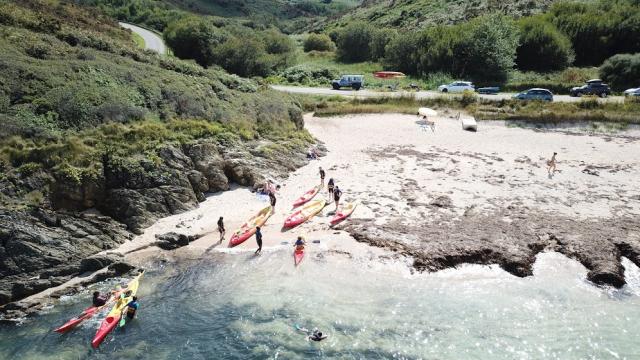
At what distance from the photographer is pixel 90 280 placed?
22125 millimetres

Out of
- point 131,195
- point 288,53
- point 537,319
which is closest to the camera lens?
point 537,319

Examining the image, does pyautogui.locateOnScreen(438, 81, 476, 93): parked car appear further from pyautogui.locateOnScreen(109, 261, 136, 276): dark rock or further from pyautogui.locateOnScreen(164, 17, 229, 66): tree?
pyautogui.locateOnScreen(109, 261, 136, 276): dark rock

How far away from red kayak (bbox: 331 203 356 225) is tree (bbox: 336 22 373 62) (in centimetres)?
5900

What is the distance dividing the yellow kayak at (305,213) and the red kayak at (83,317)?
9495 millimetres

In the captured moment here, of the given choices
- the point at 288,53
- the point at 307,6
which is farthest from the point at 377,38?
the point at 307,6

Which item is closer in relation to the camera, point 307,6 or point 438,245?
point 438,245

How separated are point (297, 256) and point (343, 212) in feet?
16.2

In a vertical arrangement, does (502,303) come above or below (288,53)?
below

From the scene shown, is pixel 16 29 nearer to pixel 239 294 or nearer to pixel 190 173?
pixel 190 173

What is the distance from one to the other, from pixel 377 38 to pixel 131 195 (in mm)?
62731

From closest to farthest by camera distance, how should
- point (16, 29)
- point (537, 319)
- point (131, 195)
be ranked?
1. point (537, 319)
2. point (131, 195)
3. point (16, 29)

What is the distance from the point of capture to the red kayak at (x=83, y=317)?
18.7 metres

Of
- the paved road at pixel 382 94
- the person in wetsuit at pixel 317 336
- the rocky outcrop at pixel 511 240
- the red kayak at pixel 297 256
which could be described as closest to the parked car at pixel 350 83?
the paved road at pixel 382 94

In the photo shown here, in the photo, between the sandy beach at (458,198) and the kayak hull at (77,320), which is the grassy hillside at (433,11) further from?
the kayak hull at (77,320)
